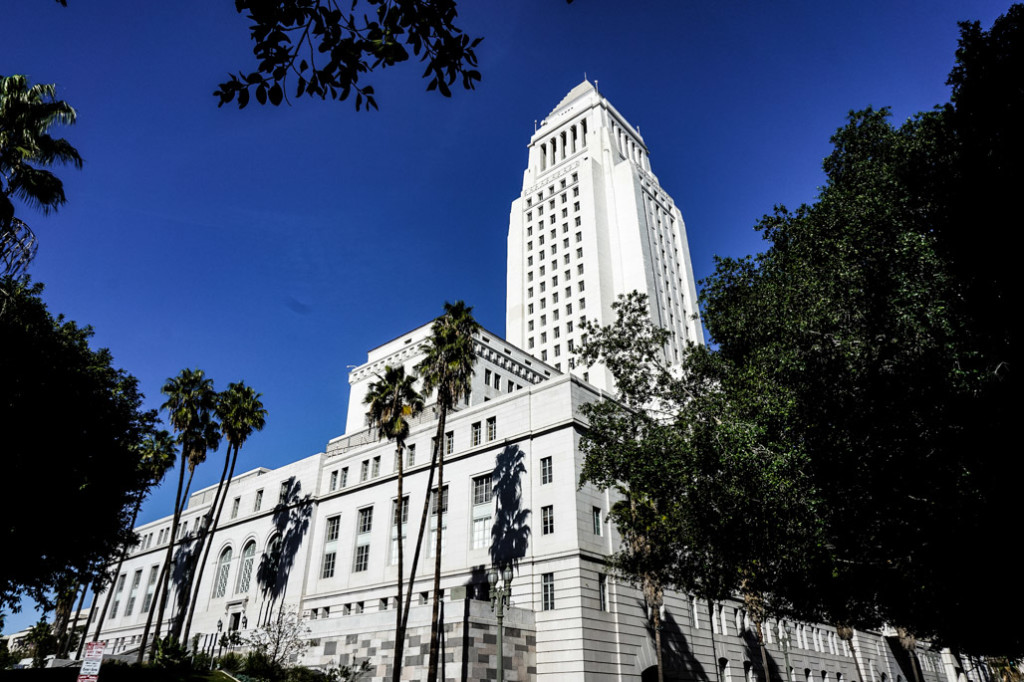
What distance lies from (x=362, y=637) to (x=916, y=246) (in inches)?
1114

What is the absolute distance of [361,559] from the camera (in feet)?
134

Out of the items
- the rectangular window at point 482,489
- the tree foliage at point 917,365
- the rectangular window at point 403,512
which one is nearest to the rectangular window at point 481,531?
the rectangular window at point 482,489

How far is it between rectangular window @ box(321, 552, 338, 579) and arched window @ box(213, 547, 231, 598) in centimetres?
1369

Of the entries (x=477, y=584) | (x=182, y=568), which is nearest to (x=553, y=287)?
(x=477, y=584)

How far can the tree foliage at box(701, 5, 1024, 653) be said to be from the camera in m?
14.3

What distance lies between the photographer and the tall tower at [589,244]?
74.9 m

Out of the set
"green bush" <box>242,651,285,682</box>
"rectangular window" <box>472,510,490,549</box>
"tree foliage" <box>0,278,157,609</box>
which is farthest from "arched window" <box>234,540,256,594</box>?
"rectangular window" <box>472,510,490,549</box>

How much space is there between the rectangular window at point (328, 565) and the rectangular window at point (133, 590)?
32561 mm

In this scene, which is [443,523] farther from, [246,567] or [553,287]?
[553,287]

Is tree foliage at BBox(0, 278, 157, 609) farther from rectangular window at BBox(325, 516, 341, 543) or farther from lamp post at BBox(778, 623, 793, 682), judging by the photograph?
lamp post at BBox(778, 623, 793, 682)

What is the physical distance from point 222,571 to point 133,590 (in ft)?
62.5

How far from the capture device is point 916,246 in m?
15.9

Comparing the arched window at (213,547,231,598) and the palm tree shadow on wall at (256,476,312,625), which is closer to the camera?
the palm tree shadow on wall at (256,476,312,625)

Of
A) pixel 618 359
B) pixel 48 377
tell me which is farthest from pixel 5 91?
pixel 618 359
